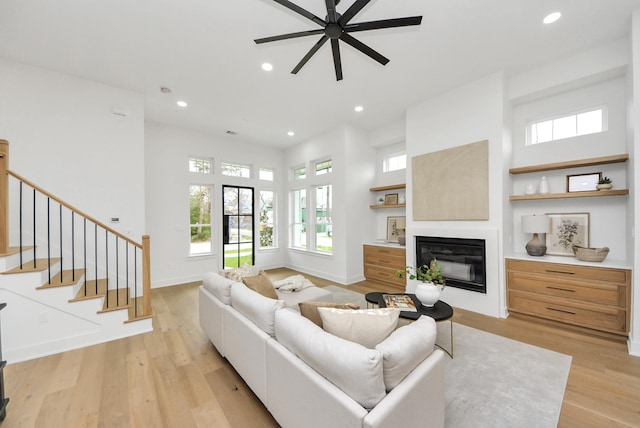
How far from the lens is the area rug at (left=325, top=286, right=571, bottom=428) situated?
68.9 inches

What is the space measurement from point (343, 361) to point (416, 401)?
45 cm

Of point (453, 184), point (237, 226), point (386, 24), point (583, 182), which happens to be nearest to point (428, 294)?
point (453, 184)

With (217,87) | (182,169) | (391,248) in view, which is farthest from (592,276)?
Result: (182,169)

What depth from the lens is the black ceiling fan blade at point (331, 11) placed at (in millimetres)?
1778

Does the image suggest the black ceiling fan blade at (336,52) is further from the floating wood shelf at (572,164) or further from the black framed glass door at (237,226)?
the black framed glass door at (237,226)

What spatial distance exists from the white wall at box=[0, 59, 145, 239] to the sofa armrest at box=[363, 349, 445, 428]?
4.27 m

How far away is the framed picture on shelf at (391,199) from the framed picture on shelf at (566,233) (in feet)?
8.00

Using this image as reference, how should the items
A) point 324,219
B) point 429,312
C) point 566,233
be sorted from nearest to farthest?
point 429,312
point 566,233
point 324,219

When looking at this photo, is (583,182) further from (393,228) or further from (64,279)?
(64,279)

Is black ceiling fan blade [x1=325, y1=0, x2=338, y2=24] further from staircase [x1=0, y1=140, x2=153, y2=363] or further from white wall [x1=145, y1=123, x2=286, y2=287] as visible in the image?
white wall [x1=145, y1=123, x2=286, y2=287]

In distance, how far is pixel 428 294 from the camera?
2.48m

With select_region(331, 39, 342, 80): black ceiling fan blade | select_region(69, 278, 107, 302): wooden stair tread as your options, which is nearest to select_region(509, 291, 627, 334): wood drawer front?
select_region(331, 39, 342, 80): black ceiling fan blade

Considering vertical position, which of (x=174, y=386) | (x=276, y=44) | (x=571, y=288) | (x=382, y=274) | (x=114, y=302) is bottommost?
(x=174, y=386)

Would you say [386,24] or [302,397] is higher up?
[386,24]
